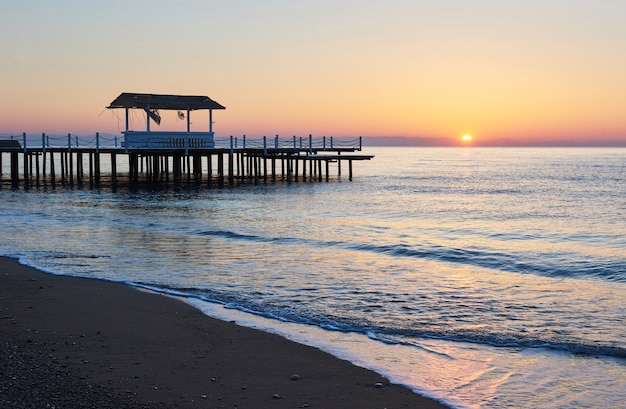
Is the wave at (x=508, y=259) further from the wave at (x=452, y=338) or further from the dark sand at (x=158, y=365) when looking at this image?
the dark sand at (x=158, y=365)

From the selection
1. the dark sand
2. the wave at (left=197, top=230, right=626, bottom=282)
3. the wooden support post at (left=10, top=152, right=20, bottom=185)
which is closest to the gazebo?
the wooden support post at (left=10, top=152, right=20, bottom=185)

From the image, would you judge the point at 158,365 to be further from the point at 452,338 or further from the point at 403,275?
the point at 403,275

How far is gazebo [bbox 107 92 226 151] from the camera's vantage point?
45.3 meters

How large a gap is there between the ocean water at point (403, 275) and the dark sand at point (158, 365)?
1.65ft

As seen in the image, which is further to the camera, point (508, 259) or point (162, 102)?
point (162, 102)

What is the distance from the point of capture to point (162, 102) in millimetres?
46469

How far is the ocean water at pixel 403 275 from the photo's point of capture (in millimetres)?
7816

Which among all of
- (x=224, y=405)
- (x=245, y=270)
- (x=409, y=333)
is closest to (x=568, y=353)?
(x=409, y=333)

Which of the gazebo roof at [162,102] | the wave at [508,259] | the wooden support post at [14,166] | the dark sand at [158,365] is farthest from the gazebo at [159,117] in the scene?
the dark sand at [158,365]

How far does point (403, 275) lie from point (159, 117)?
119ft

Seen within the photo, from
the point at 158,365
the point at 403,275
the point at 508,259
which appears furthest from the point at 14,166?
the point at 158,365

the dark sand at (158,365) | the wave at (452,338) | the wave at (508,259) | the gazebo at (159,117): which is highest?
the gazebo at (159,117)

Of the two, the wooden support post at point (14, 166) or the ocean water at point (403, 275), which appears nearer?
the ocean water at point (403, 275)

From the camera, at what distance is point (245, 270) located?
14.4m
